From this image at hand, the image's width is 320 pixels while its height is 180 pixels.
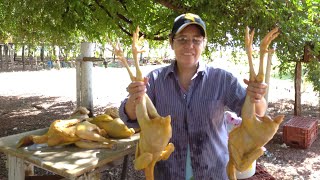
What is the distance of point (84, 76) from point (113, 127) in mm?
1119

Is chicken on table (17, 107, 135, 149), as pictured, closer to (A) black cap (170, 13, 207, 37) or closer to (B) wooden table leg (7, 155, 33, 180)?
(B) wooden table leg (7, 155, 33, 180)

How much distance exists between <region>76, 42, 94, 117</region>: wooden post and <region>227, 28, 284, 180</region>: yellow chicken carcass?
224 cm

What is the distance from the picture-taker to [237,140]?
189 cm

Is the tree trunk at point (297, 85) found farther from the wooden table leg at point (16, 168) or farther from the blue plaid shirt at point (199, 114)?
the wooden table leg at point (16, 168)

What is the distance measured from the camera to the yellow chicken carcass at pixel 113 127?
2832 millimetres

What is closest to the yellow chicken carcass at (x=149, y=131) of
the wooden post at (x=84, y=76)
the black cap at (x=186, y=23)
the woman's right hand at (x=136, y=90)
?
the woman's right hand at (x=136, y=90)

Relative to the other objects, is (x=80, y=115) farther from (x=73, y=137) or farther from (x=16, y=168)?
(x=16, y=168)

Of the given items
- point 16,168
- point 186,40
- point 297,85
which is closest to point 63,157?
point 16,168

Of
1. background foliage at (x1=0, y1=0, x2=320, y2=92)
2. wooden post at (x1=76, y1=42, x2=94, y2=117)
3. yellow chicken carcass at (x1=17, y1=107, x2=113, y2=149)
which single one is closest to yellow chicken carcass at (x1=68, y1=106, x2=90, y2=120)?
yellow chicken carcass at (x1=17, y1=107, x2=113, y2=149)

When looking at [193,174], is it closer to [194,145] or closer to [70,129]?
[194,145]

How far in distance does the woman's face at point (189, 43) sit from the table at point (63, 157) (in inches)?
38.1

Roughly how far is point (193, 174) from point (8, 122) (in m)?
6.68

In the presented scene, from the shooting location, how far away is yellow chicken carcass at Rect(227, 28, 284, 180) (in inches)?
69.0

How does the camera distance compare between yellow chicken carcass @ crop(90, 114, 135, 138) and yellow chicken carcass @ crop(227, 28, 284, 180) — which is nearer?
yellow chicken carcass @ crop(227, 28, 284, 180)
